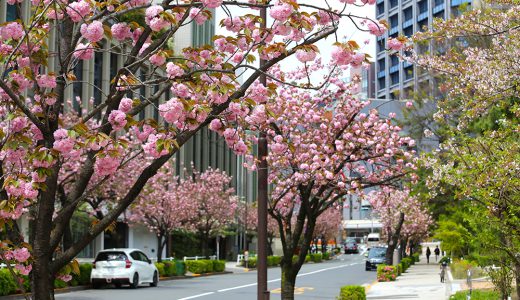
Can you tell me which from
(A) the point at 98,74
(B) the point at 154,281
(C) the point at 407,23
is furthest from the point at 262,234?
(C) the point at 407,23

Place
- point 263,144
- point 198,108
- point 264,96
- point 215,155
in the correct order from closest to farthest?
point 198,108
point 264,96
point 263,144
point 215,155

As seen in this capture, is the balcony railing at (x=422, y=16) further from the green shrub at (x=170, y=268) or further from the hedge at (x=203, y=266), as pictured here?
the green shrub at (x=170, y=268)

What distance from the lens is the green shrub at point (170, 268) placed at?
36.9m

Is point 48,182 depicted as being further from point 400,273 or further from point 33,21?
point 400,273

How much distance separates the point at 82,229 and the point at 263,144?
27.7m

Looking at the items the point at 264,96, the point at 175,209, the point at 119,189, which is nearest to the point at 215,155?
the point at 175,209

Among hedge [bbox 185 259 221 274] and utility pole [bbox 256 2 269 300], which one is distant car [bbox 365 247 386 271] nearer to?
hedge [bbox 185 259 221 274]

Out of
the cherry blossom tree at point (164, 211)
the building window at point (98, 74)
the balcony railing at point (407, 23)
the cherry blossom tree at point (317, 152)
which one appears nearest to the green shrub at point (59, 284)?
the cherry blossom tree at point (164, 211)

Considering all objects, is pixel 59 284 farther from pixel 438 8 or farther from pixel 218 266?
pixel 438 8

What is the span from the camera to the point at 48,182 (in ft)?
18.1

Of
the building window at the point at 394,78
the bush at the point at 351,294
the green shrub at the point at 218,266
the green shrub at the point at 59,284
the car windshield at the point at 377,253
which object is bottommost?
the green shrub at the point at 218,266

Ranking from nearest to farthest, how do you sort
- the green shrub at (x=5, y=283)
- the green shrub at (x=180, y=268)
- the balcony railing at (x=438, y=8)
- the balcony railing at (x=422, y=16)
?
1. the green shrub at (x=5, y=283)
2. the green shrub at (x=180, y=268)
3. the balcony railing at (x=438, y=8)
4. the balcony railing at (x=422, y=16)

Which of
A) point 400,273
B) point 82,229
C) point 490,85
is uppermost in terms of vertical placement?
point 490,85

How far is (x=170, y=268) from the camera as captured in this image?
123 ft
